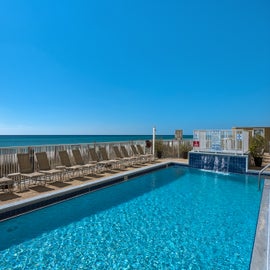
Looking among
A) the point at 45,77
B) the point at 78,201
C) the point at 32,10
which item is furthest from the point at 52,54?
the point at 78,201

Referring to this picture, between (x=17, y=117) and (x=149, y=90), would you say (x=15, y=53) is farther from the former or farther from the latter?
(x=17, y=117)

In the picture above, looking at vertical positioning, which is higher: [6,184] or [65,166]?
[65,166]

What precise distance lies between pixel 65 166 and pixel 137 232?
3.91 meters

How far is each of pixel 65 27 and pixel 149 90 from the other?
10363 millimetres

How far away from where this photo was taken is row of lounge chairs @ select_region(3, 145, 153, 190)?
597 cm

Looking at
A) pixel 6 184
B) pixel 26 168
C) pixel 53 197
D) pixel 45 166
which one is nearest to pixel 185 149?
pixel 45 166

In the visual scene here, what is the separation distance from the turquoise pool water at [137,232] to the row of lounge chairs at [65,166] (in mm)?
1348

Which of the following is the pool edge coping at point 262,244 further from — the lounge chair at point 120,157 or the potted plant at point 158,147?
A: the potted plant at point 158,147

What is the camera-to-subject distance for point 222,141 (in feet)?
32.8

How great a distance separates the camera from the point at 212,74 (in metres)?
16.6

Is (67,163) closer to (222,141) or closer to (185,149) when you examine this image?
(222,141)

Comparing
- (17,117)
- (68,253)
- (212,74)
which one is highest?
(212,74)

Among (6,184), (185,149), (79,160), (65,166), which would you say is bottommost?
(6,184)

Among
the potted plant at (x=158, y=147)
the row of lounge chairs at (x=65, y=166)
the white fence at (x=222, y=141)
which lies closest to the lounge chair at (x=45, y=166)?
the row of lounge chairs at (x=65, y=166)
